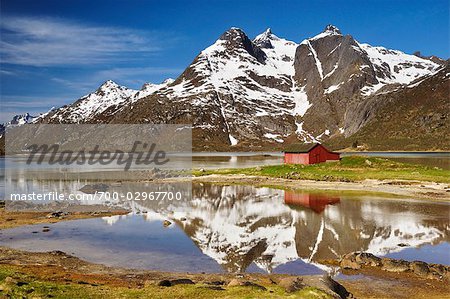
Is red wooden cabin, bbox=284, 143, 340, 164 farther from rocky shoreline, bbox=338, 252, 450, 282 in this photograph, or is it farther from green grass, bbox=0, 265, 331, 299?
green grass, bbox=0, 265, 331, 299

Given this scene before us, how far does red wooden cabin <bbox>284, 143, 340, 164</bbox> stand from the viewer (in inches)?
3844

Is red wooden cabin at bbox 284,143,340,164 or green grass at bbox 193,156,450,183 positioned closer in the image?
green grass at bbox 193,156,450,183

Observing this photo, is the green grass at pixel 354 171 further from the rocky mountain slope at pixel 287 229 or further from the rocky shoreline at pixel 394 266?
the rocky shoreline at pixel 394 266

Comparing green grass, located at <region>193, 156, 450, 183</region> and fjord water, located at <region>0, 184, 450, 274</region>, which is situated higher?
green grass, located at <region>193, 156, 450, 183</region>

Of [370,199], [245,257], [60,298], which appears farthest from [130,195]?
[60,298]

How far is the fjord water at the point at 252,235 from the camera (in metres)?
28.0

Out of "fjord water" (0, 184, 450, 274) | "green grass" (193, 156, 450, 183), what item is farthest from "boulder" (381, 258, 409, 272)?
"green grass" (193, 156, 450, 183)

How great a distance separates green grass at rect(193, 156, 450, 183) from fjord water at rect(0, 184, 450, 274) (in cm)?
2160

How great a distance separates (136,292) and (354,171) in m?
72.8

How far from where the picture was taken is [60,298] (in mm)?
15789

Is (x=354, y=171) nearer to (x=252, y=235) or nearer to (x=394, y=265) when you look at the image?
(x=252, y=235)

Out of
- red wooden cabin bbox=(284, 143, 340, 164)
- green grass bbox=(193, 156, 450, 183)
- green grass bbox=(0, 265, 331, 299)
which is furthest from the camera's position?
red wooden cabin bbox=(284, 143, 340, 164)

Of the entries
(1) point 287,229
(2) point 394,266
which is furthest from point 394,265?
(1) point 287,229

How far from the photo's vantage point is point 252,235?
119 feet
